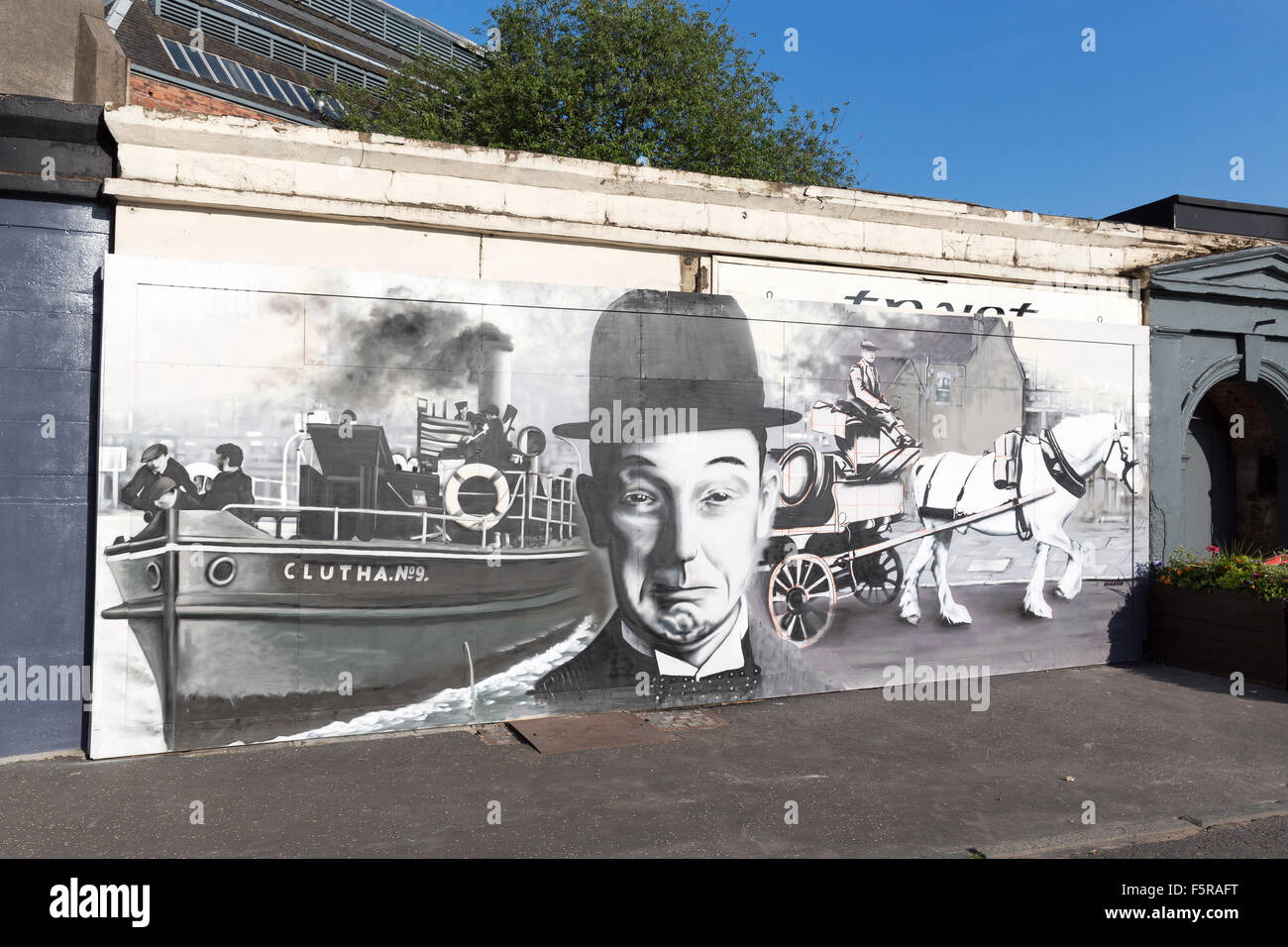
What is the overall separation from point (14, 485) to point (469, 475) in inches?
127

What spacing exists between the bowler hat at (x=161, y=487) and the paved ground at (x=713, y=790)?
188cm

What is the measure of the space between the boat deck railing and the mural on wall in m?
0.02

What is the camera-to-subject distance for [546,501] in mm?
7391

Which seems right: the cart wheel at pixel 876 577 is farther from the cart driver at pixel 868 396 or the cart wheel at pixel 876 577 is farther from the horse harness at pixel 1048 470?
the cart driver at pixel 868 396

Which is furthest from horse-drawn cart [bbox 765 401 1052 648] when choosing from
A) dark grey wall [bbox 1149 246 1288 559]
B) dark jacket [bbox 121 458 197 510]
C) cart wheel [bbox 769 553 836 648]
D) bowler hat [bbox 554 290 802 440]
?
dark jacket [bbox 121 458 197 510]

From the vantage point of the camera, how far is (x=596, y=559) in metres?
7.56

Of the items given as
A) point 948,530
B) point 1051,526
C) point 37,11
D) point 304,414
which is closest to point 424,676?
point 304,414

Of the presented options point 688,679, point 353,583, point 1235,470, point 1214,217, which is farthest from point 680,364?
point 1214,217

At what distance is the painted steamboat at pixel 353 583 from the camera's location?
21.3 feet

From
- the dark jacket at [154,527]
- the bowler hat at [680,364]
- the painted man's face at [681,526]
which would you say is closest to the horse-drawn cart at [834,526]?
the painted man's face at [681,526]

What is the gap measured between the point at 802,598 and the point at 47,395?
630 cm

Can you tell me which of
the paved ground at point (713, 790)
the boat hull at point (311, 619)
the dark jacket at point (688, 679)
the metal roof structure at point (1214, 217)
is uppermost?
the metal roof structure at point (1214, 217)

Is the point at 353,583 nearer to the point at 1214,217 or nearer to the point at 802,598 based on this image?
the point at 802,598

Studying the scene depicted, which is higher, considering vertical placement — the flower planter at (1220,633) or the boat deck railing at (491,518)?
the boat deck railing at (491,518)
